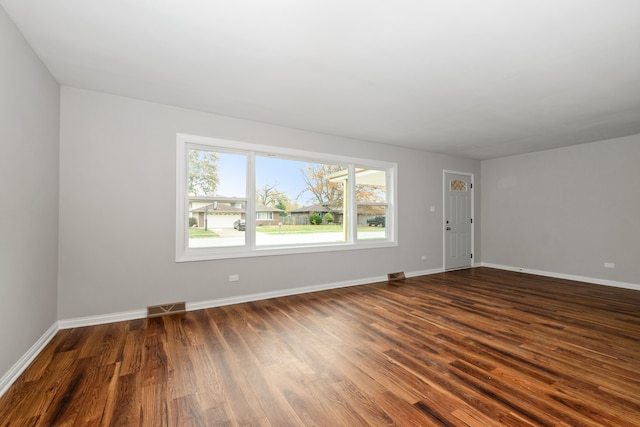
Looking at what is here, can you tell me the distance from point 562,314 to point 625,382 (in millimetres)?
1659

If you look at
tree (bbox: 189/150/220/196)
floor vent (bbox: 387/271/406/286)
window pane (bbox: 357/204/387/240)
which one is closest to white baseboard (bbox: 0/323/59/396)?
tree (bbox: 189/150/220/196)

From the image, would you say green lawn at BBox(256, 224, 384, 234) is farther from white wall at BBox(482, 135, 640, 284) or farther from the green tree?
white wall at BBox(482, 135, 640, 284)

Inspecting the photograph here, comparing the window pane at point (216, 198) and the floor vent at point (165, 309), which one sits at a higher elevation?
the window pane at point (216, 198)

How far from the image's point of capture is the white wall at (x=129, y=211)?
307cm

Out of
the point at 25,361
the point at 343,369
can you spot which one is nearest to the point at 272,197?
the point at 343,369

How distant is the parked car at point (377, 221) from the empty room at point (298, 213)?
47 millimetres

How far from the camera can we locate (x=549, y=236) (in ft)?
19.1

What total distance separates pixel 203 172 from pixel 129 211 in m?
0.99

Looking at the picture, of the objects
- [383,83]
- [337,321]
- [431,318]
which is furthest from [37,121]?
[431,318]

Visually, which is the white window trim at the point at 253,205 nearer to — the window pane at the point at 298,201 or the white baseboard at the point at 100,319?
the window pane at the point at 298,201

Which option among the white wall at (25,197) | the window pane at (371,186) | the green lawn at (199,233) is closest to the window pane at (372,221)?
the window pane at (371,186)

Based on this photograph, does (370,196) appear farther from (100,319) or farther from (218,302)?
(100,319)

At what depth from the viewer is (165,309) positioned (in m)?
3.47

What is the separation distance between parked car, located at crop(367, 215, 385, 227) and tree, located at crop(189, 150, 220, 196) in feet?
9.34
